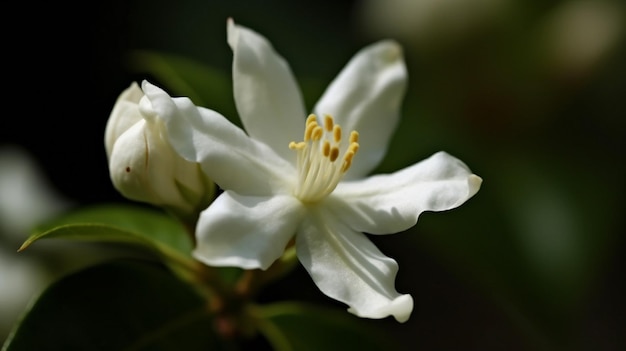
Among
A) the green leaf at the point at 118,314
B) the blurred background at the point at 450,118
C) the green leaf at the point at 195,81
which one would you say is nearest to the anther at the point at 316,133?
the green leaf at the point at 118,314

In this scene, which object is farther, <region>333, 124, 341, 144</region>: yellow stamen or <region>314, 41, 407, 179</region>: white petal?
<region>314, 41, 407, 179</region>: white petal

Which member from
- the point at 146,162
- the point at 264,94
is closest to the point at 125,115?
the point at 146,162

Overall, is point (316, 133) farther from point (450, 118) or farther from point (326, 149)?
point (450, 118)

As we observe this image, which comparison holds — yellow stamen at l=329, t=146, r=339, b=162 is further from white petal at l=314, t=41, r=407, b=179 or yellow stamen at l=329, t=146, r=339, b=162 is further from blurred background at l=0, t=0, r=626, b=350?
blurred background at l=0, t=0, r=626, b=350

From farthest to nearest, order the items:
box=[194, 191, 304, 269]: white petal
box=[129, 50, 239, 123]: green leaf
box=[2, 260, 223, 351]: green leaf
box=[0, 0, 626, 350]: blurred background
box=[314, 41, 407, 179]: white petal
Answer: box=[0, 0, 626, 350]: blurred background, box=[129, 50, 239, 123]: green leaf, box=[314, 41, 407, 179]: white petal, box=[2, 260, 223, 351]: green leaf, box=[194, 191, 304, 269]: white petal

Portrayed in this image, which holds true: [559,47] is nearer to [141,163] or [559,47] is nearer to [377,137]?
[377,137]

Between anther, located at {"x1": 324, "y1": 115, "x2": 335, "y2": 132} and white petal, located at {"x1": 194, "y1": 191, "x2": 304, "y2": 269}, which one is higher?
anther, located at {"x1": 324, "y1": 115, "x2": 335, "y2": 132}

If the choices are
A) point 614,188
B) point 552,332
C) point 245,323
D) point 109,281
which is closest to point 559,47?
point 614,188

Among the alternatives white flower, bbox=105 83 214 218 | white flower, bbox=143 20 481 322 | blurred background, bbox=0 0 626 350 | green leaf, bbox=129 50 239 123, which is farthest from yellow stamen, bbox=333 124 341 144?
blurred background, bbox=0 0 626 350
